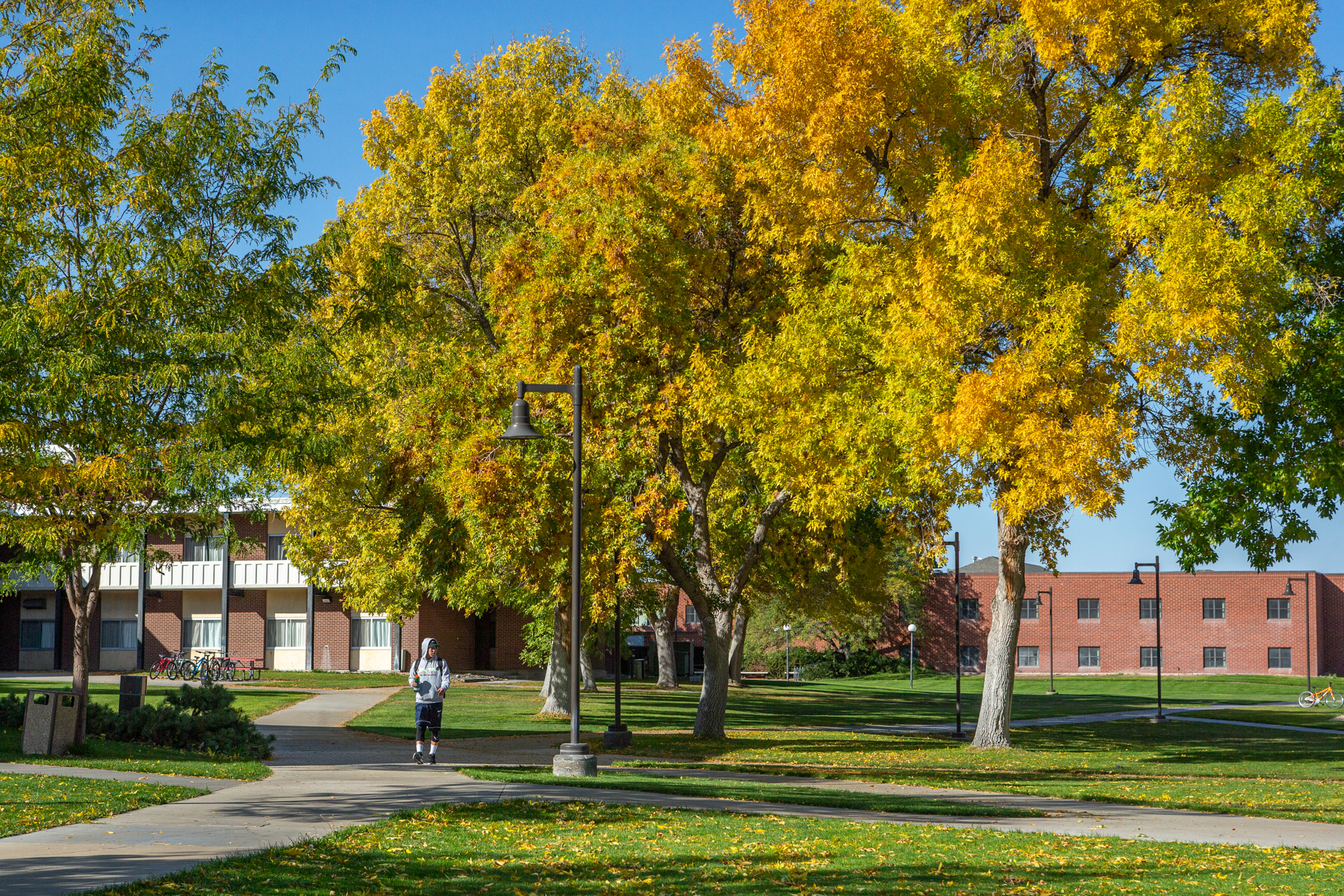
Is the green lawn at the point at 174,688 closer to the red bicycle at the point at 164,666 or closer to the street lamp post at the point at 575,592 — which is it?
the red bicycle at the point at 164,666

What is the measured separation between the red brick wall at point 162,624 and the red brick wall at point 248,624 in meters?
2.43

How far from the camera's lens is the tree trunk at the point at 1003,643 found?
23.9m

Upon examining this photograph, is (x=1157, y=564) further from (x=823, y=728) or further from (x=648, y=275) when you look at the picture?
(x=648, y=275)

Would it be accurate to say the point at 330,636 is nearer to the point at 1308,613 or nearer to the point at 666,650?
the point at 666,650

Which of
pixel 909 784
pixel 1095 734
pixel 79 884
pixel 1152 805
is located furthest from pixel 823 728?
pixel 79 884

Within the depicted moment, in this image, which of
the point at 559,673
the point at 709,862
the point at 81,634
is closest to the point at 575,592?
the point at 709,862

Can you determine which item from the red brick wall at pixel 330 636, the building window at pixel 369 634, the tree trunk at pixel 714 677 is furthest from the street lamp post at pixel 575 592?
the red brick wall at pixel 330 636

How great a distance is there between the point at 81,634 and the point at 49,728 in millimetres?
1447

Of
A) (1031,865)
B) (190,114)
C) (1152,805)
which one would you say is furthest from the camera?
(190,114)

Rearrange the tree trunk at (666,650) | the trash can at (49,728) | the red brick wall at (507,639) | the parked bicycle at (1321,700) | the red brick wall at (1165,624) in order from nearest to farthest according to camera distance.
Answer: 1. the trash can at (49,728)
2. the parked bicycle at (1321,700)
3. the tree trunk at (666,650)
4. the red brick wall at (507,639)
5. the red brick wall at (1165,624)

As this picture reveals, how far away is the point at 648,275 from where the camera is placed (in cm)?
2286

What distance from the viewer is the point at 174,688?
29.3m

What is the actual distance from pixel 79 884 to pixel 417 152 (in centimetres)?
2259

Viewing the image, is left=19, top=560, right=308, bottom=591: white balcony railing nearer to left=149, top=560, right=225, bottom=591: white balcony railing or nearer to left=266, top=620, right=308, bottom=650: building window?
left=149, top=560, right=225, bottom=591: white balcony railing
